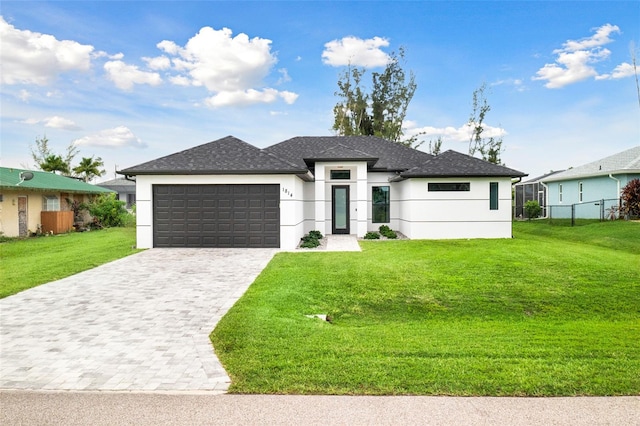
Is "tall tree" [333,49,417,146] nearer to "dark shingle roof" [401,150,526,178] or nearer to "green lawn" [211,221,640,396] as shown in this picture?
"dark shingle roof" [401,150,526,178]

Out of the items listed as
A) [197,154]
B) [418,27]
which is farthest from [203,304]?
[418,27]

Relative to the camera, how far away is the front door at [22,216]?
64.7 feet

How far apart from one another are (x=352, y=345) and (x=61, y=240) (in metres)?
18.4

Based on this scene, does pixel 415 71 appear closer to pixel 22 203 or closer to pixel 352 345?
pixel 22 203

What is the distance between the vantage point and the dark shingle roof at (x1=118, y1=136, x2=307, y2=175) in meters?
14.5

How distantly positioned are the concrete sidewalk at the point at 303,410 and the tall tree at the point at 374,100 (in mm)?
36277

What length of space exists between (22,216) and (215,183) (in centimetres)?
1238

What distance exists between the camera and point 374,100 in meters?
39.2

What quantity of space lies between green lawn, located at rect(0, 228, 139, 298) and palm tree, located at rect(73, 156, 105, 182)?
66.0ft

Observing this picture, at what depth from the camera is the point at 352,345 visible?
5.25m

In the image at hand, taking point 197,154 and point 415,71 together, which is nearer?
point 197,154

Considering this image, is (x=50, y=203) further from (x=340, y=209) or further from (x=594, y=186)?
(x=594, y=186)

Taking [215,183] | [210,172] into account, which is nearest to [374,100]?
[215,183]

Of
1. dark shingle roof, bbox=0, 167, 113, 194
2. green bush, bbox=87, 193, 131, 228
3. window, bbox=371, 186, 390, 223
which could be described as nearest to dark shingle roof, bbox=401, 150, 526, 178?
window, bbox=371, 186, 390, 223
